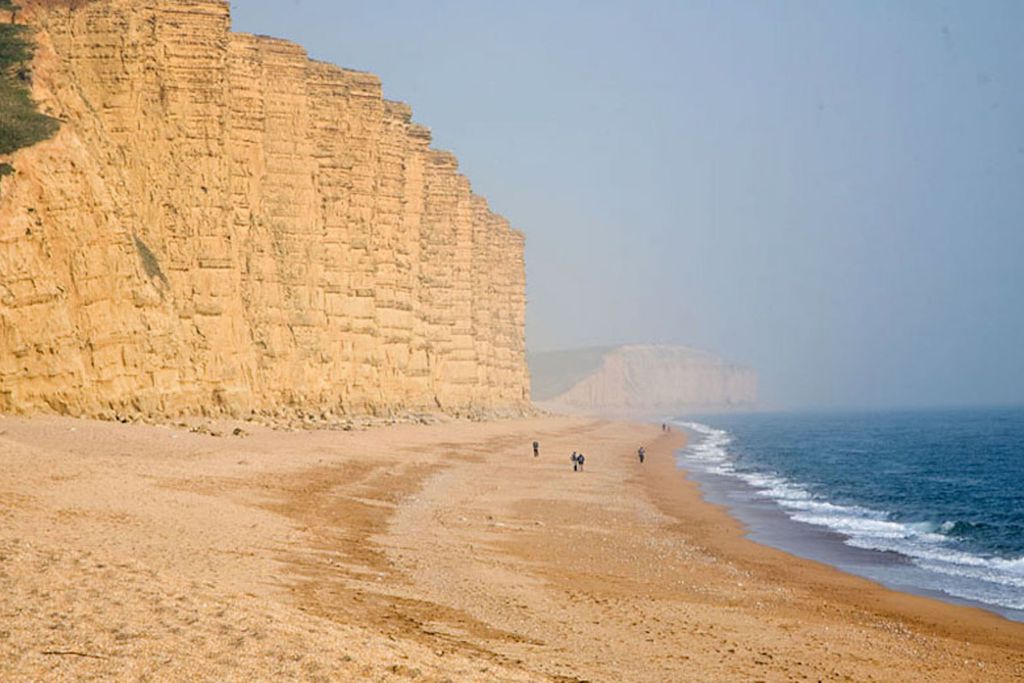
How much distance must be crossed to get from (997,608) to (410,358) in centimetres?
4784

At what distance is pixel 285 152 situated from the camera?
49.4 meters

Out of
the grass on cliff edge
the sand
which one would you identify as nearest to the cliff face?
the grass on cliff edge

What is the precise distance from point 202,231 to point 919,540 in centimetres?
2782

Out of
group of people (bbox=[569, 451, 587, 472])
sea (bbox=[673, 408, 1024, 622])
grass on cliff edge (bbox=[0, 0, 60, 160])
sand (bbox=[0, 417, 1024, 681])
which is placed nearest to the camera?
sand (bbox=[0, 417, 1024, 681])

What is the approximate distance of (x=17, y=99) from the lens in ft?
102

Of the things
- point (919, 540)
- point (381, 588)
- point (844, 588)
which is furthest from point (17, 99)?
point (919, 540)

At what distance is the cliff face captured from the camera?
29234 mm

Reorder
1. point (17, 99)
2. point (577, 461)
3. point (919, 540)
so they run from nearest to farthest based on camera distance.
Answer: point (919, 540), point (17, 99), point (577, 461)

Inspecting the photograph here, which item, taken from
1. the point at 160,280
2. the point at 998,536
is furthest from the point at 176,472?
the point at 998,536

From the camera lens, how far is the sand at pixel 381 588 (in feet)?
28.9

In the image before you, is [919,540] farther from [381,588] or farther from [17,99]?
[17,99]

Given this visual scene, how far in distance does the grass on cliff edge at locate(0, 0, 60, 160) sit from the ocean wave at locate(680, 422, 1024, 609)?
Answer: 2513cm

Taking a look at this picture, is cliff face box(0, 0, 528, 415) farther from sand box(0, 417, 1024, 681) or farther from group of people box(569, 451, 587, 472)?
Answer: group of people box(569, 451, 587, 472)

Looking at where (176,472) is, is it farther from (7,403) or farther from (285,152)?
(285,152)
